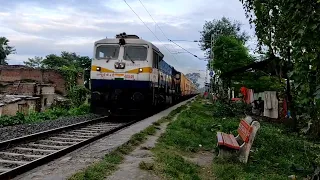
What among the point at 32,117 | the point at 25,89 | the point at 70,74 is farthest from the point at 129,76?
the point at 70,74

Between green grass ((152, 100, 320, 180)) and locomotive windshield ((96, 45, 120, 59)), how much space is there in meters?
4.54

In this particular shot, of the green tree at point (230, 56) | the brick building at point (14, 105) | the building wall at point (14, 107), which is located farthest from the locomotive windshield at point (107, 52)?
the green tree at point (230, 56)

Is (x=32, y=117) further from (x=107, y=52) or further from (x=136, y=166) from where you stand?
(x=136, y=166)

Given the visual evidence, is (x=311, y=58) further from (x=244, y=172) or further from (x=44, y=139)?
(x=44, y=139)

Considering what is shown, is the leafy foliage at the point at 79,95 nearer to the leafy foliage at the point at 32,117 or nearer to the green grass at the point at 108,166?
the leafy foliage at the point at 32,117

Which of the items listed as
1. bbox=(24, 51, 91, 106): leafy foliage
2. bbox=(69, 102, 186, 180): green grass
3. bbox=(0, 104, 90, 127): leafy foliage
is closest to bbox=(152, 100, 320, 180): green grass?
bbox=(69, 102, 186, 180): green grass

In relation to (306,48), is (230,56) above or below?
above

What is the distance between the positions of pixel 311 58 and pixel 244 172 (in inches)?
129

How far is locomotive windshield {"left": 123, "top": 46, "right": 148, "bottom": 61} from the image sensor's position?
15.9m

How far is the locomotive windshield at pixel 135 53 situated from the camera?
52.1ft

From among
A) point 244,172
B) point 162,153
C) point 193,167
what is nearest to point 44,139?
point 162,153

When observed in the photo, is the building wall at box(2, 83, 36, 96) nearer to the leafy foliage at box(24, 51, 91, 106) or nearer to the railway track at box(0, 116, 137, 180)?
the leafy foliage at box(24, 51, 91, 106)

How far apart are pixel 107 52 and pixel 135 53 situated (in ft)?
3.74

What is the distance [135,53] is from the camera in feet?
52.6
